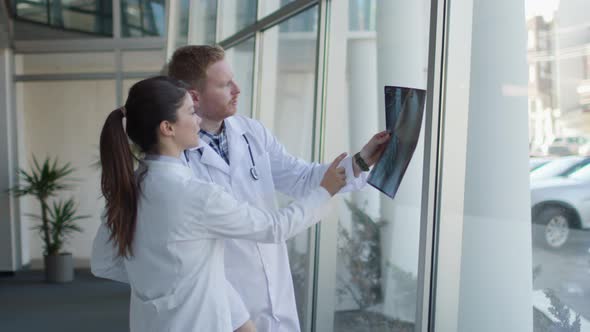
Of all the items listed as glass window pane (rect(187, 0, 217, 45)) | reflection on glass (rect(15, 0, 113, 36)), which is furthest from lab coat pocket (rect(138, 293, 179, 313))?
reflection on glass (rect(15, 0, 113, 36))

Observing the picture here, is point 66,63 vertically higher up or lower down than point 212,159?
higher up

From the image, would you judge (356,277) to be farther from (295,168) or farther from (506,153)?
(506,153)

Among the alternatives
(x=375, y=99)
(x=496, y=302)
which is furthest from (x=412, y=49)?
(x=496, y=302)

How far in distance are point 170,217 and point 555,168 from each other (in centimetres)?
97

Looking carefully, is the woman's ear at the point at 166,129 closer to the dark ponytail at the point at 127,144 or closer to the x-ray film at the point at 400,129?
the dark ponytail at the point at 127,144

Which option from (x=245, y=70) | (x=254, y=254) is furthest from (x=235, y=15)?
(x=254, y=254)

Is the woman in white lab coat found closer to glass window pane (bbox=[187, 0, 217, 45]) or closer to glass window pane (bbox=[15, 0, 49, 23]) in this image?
glass window pane (bbox=[187, 0, 217, 45])

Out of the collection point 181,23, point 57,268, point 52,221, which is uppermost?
point 181,23

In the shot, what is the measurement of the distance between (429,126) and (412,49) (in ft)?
1.71

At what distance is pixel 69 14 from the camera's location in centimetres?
991

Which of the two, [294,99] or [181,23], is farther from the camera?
[181,23]

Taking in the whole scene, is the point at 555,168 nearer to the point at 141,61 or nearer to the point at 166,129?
the point at 166,129

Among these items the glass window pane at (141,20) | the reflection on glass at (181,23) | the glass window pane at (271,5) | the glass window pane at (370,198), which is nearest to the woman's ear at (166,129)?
the glass window pane at (370,198)

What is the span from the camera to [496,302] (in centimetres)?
188
